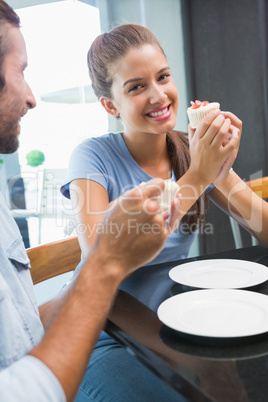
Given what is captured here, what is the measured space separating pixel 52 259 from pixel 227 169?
62 cm

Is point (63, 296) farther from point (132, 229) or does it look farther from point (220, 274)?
point (220, 274)

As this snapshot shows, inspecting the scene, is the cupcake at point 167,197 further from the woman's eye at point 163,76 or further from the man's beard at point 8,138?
the woman's eye at point 163,76

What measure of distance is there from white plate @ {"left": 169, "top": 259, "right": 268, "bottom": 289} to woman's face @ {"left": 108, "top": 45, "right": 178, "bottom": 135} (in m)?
0.54

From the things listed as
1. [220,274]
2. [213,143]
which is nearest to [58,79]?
[213,143]

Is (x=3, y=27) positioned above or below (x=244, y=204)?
above

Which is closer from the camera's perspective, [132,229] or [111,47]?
[132,229]

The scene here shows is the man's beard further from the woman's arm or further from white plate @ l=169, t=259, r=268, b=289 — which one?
the woman's arm

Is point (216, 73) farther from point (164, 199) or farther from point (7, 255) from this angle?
point (7, 255)

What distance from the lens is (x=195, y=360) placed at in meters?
0.58

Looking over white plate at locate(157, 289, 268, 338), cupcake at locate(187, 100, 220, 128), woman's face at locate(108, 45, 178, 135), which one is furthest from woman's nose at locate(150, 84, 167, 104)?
white plate at locate(157, 289, 268, 338)

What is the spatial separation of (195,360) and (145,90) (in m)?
0.94

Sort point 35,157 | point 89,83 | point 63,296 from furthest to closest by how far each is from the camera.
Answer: point 89,83, point 35,157, point 63,296

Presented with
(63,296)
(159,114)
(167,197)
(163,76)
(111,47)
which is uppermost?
(111,47)

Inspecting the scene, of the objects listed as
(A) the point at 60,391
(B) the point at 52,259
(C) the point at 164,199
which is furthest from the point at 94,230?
(A) the point at 60,391
